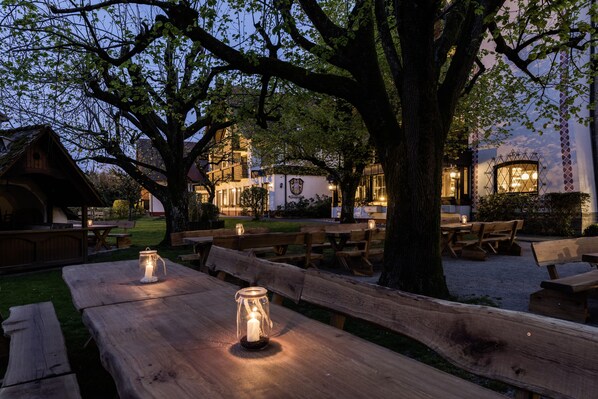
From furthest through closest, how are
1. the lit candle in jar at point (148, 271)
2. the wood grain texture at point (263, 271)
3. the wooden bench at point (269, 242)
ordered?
the wooden bench at point (269, 242), the lit candle in jar at point (148, 271), the wood grain texture at point (263, 271)

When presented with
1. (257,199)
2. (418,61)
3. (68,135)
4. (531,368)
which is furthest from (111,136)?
(257,199)

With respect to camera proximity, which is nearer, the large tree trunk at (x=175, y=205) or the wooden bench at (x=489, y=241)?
the wooden bench at (x=489, y=241)

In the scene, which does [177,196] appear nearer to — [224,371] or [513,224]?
[513,224]

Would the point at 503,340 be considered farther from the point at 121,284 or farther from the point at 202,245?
the point at 202,245

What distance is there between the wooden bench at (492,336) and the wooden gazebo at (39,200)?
→ 869 cm

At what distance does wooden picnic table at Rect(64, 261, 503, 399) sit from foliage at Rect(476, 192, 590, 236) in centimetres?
1686

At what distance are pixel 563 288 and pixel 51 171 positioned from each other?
10561 mm

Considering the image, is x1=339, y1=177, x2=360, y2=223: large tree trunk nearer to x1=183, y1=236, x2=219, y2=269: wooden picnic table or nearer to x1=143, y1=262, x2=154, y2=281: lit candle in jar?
x1=183, y1=236, x2=219, y2=269: wooden picnic table

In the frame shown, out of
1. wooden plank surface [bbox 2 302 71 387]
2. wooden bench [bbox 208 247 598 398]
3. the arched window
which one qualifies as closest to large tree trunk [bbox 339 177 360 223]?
the arched window

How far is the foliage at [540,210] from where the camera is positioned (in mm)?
15633

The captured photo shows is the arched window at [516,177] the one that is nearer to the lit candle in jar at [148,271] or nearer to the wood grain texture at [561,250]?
the wood grain texture at [561,250]

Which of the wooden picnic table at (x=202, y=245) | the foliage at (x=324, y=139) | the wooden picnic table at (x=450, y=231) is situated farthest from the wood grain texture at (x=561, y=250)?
the foliage at (x=324, y=139)

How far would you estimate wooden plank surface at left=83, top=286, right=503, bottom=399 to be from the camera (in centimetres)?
152

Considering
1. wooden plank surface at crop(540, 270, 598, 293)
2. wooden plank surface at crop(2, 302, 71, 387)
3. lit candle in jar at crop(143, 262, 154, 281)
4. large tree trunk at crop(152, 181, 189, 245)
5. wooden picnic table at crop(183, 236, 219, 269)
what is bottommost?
wooden plank surface at crop(2, 302, 71, 387)
